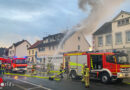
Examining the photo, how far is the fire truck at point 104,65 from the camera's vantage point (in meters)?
12.2

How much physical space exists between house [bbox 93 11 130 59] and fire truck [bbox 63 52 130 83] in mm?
11896

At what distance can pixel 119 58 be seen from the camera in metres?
12.4

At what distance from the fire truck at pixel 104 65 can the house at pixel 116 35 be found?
1190 centimetres

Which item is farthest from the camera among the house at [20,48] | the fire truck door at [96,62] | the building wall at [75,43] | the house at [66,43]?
the house at [20,48]

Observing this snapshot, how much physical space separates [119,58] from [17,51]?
5358 cm

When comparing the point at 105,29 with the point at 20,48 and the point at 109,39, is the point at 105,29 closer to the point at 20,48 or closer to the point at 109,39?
the point at 109,39

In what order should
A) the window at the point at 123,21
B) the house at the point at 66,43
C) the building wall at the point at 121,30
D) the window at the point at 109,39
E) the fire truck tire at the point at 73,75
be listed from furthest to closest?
the house at the point at 66,43 < the window at the point at 109,39 < the window at the point at 123,21 < the building wall at the point at 121,30 < the fire truck tire at the point at 73,75

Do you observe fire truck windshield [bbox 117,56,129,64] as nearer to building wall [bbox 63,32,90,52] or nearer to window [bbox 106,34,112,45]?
window [bbox 106,34,112,45]

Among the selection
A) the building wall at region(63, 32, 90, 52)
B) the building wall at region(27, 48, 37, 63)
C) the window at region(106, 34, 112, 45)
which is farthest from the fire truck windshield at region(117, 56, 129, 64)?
the building wall at region(27, 48, 37, 63)

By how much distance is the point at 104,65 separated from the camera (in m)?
12.9

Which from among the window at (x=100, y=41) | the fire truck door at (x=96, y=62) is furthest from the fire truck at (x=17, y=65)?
the window at (x=100, y=41)

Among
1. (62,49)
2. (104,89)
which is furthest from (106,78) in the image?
(62,49)

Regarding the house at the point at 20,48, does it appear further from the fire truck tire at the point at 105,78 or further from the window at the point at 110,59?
the window at the point at 110,59

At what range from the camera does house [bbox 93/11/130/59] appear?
24828 millimetres
